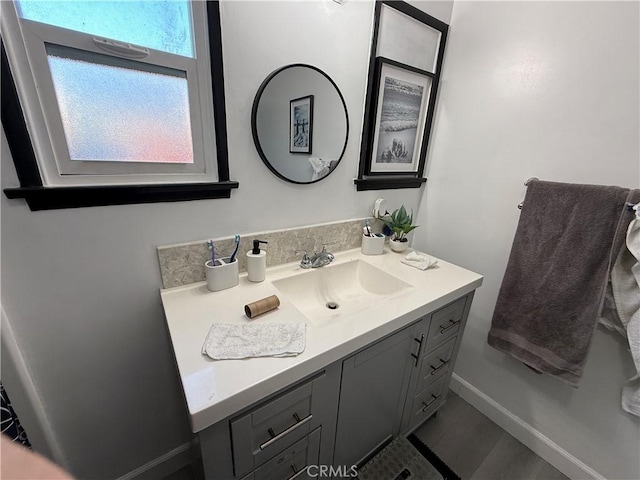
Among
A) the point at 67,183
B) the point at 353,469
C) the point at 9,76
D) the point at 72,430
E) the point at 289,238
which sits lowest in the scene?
the point at 353,469

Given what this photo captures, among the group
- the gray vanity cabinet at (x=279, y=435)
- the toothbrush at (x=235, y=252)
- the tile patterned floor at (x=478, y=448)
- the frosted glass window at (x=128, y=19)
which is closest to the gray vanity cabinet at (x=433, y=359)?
the tile patterned floor at (x=478, y=448)

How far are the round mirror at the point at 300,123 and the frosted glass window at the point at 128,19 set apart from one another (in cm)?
27

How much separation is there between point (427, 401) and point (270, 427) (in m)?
0.93

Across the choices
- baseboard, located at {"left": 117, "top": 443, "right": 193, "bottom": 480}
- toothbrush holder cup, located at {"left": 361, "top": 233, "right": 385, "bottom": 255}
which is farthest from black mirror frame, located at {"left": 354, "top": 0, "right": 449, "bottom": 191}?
baseboard, located at {"left": 117, "top": 443, "right": 193, "bottom": 480}

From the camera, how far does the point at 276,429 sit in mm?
708

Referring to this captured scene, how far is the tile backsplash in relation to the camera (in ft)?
3.01

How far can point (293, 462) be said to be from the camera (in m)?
0.80

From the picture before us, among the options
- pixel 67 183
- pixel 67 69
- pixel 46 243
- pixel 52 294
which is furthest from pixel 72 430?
pixel 67 69

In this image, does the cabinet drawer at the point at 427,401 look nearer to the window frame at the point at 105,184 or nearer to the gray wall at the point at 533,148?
the gray wall at the point at 533,148

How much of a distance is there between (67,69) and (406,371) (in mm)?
1438

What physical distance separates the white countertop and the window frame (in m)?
0.34

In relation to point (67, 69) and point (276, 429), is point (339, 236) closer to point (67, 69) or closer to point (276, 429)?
point (276, 429)

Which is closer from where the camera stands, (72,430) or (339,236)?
(72,430)

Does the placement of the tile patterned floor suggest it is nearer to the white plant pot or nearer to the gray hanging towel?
the gray hanging towel
